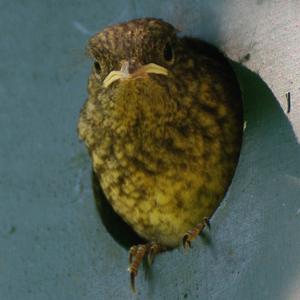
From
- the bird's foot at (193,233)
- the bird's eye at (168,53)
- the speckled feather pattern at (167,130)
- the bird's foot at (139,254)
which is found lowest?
the bird's foot at (139,254)

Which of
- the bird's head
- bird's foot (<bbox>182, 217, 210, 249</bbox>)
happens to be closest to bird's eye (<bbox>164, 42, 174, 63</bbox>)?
the bird's head

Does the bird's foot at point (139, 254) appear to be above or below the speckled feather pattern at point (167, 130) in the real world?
below

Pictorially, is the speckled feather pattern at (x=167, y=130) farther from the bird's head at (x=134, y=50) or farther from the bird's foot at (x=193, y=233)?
the bird's foot at (x=193, y=233)

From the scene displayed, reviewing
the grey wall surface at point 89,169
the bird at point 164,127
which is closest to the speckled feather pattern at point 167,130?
the bird at point 164,127

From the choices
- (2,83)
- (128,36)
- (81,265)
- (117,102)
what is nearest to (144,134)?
(117,102)

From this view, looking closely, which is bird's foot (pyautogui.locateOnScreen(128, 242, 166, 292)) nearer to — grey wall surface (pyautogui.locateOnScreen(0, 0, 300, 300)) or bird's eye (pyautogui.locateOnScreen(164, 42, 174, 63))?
grey wall surface (pyautogui.locateOnScreen(0, 0, 300, 300))

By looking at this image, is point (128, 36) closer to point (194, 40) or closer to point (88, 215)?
point (194, 40)

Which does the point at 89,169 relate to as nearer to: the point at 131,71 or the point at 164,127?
the point at 164,127
